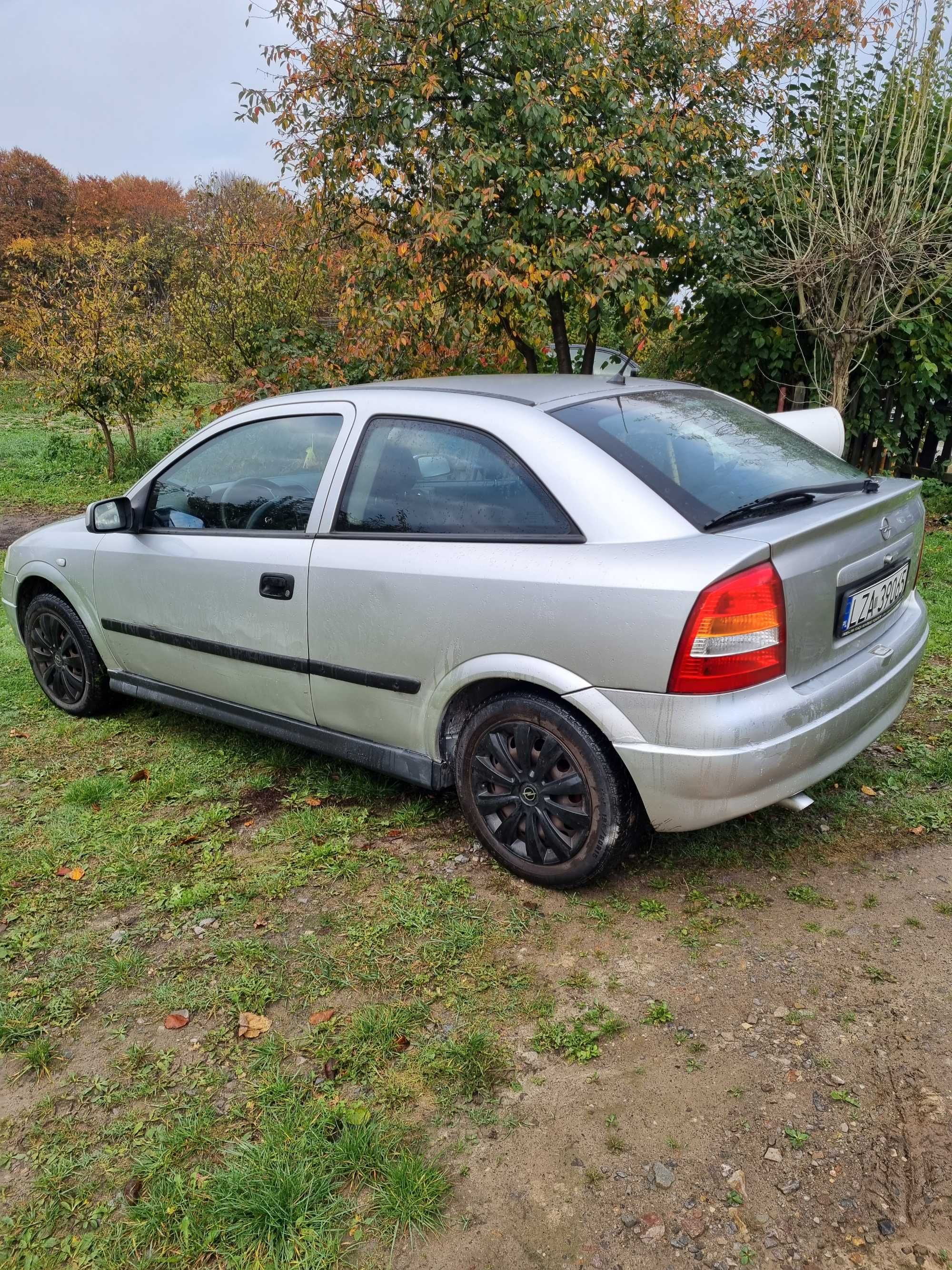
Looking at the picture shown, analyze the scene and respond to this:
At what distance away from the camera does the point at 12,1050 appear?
2.55m

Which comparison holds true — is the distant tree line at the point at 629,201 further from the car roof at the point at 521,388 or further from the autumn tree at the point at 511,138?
the car roof at the point at 521,388

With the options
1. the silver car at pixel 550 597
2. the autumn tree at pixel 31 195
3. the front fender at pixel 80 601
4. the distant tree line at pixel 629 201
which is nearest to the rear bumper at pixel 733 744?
the silver car at pixel 550 597

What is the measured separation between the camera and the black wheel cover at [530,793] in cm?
297

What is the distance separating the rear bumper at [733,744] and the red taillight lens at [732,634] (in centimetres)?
5

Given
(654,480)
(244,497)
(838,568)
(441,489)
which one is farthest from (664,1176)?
(244,497)

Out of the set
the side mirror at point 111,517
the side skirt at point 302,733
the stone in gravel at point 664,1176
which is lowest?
the stone in gravel at point 664,1176

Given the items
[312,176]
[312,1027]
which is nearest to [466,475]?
[312,1027]

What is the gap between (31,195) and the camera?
135 feet

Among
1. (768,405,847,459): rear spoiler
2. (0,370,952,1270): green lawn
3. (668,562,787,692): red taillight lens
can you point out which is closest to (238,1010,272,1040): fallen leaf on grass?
(0,370,952,1270): green lawn

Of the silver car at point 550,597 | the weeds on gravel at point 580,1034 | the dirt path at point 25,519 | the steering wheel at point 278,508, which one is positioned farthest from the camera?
the dirt path at point 25,519

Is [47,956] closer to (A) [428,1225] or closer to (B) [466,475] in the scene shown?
(A) [428,1225]

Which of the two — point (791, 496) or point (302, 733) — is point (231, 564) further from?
point (791, 496)

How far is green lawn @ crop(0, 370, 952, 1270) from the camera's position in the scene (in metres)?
2.03

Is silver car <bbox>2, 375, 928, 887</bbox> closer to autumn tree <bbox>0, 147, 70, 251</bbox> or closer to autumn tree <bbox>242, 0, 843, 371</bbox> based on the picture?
autumn tree <bbox>242, 0, 843, 371</bbox>
